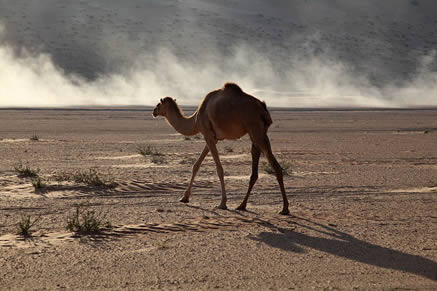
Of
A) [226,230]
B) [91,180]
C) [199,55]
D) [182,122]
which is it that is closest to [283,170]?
[182,122]

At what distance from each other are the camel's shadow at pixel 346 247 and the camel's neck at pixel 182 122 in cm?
268

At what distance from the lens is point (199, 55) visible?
294 ft

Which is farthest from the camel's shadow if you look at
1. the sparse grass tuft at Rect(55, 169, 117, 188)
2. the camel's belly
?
the sparse grass tuft at Rect(55, 169, 117, 188)

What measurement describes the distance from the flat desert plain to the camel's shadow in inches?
0.9

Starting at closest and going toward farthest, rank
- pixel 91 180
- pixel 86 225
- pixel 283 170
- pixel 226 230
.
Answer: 1. pixel 86 225
2. pixel 226 230
3. pixel 91 180
4. pixel 283 170

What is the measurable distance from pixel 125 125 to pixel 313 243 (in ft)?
110

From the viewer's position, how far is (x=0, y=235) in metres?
8.85

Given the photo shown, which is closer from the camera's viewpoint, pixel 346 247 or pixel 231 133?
pixel 346 247

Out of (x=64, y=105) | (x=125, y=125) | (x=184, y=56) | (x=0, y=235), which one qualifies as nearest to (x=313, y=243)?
(x=0, y=235)

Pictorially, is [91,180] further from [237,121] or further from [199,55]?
[199,55]

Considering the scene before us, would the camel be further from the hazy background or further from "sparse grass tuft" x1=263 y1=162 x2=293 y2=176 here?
the hazy background

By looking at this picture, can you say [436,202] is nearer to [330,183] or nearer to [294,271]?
[330,183]

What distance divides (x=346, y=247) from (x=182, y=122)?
4585 millimetres

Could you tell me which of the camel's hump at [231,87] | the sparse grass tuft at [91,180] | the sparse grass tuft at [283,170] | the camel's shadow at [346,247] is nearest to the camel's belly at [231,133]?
the camel's hump at [231,87]
